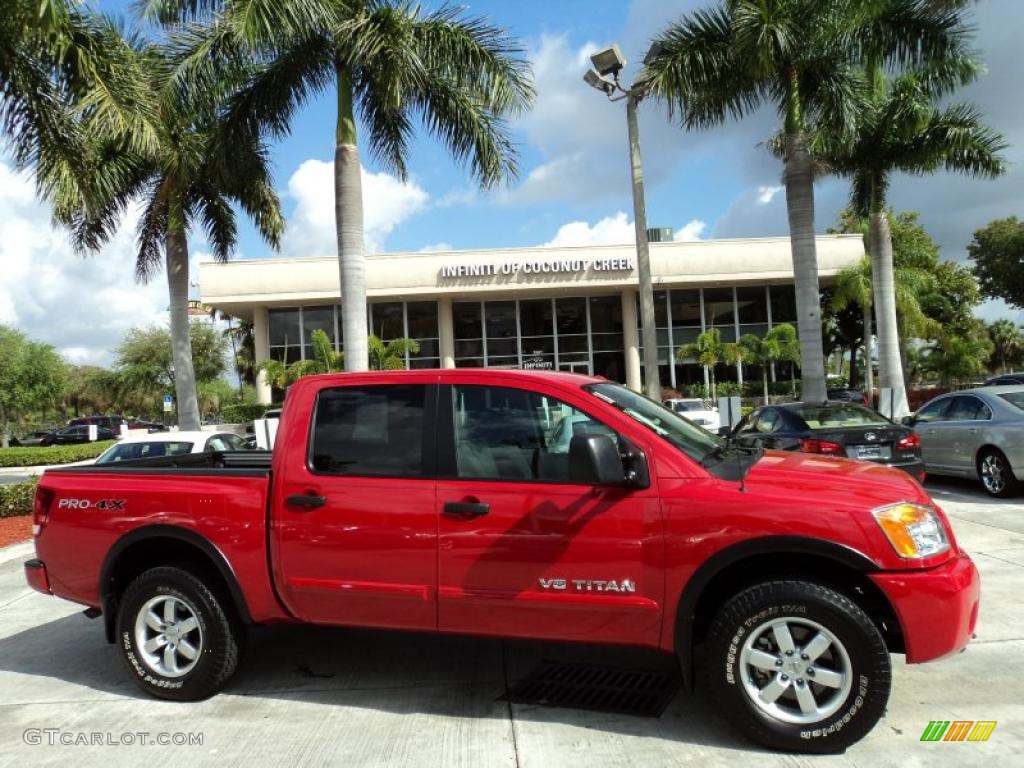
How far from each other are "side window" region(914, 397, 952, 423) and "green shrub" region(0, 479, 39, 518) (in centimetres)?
1360

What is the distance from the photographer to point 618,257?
32281mm

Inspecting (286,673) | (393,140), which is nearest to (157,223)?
(393,140)

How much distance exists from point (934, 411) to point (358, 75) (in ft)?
36.3

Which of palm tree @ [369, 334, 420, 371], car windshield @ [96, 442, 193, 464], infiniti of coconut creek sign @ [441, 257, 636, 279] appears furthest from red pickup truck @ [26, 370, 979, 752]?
infiniti of coconut creek sign @ [441, 257, 636, 279]

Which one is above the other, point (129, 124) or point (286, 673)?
point (129, 124)

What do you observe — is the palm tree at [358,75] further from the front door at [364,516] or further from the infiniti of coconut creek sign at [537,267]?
the infiniti of coconut creek sign at [537,267]

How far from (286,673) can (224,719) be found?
69 cm

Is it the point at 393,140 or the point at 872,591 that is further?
the point at 393,140

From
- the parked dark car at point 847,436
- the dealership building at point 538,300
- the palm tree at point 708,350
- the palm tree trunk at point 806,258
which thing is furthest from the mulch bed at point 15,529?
the palm tree at point 708,350

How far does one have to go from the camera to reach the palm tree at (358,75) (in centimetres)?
1210

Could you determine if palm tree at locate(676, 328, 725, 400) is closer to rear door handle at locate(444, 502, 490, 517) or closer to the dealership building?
the dealership building

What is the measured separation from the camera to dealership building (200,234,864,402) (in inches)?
1266

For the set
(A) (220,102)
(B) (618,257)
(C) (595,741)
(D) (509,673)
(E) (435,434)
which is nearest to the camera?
(C) (595,741)

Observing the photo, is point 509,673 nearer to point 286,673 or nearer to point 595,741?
point 595,741
